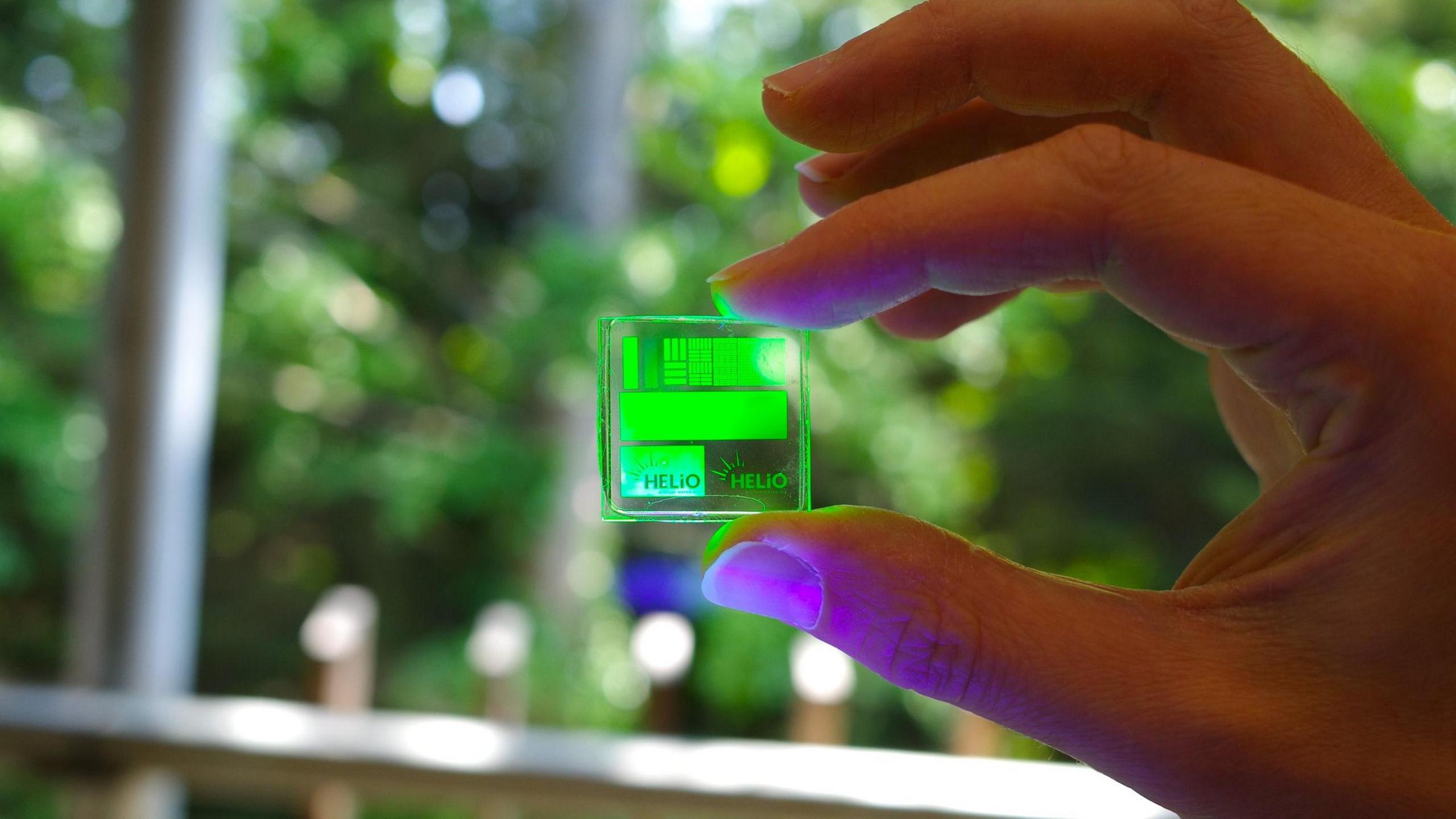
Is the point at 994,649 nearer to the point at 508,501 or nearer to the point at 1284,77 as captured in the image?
the point at 1284,77

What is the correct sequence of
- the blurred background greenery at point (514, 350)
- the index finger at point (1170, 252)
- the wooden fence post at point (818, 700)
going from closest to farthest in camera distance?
the index finger at point (1170, 252)
the wooden fence post at point (818, 700)
the blurred background greenery at point (514, 350)

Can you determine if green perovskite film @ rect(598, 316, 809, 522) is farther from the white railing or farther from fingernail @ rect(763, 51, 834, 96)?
the white railing

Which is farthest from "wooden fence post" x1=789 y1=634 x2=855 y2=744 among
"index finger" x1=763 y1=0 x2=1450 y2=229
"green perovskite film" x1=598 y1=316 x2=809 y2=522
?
"index finger" x1=763 y1=0 x2=1450 y2=229

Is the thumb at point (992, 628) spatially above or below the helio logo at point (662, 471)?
below

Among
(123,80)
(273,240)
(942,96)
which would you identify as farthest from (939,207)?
(273,240)

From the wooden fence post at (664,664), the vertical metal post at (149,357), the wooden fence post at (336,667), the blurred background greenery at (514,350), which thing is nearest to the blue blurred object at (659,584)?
the blurred background greenery at (514,350)

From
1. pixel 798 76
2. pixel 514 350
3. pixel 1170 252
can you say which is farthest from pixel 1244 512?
pixel 514 350

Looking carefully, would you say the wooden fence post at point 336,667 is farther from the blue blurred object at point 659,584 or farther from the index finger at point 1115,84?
the blue blurred object at point 659,584
